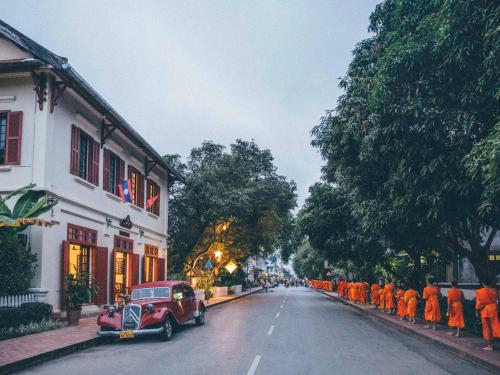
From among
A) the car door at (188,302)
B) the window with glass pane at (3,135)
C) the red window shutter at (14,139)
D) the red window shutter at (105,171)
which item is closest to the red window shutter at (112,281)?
the red window shutter at (105,171)

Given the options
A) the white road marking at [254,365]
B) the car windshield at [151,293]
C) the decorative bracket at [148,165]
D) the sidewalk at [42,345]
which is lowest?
the white road marking at [254,365]

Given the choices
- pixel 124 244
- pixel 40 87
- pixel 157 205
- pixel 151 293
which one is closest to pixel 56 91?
pixel 40 87

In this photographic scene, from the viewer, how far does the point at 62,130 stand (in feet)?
56.9

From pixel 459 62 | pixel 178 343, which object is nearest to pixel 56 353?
pixel 178 343

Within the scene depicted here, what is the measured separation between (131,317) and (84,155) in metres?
8.42

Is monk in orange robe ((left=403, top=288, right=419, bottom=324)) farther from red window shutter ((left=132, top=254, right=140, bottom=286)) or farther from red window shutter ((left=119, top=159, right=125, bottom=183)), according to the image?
red window shutter ((left=119, top=159, right=125, bottom=183))

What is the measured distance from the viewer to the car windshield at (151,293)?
15078 mm

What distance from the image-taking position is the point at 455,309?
47.6ft

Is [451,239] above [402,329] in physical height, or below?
above

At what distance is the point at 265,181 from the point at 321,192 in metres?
9.81

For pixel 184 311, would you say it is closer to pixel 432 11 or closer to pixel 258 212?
pixel 432 11

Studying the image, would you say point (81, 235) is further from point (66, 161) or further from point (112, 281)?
point (112, 281)

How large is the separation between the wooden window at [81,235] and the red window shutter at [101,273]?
451 mm

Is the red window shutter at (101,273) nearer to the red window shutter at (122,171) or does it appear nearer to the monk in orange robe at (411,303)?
the red window shutter at (122,171)
